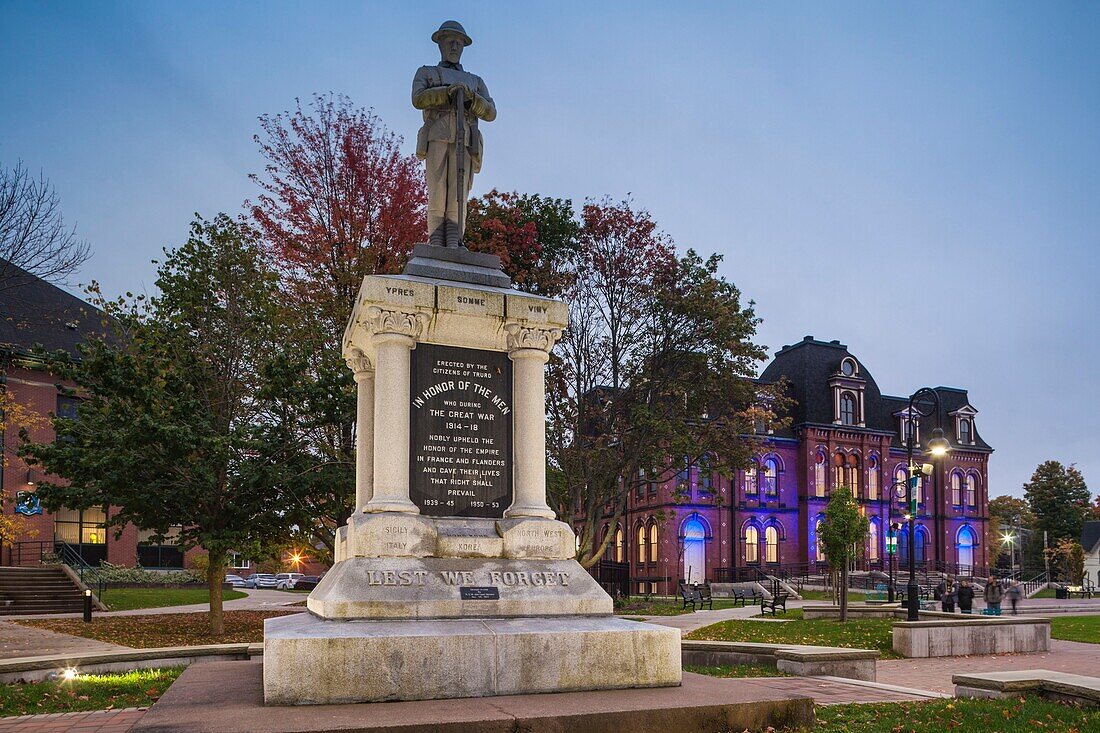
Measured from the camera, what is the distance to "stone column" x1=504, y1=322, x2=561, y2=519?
9.88 meters

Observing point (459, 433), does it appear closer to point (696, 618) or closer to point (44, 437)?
point (696, 618)

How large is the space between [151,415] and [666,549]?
4001 centimetres

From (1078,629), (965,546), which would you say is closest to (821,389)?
(965,546)

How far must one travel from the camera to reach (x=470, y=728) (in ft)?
22.2

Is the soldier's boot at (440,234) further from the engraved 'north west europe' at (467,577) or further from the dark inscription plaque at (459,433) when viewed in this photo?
the engraved 'north west europe' at (467,577)

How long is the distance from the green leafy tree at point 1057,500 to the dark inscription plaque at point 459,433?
318 feet

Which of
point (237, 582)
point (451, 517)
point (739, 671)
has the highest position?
point (451, 517)

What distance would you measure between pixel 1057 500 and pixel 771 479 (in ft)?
162

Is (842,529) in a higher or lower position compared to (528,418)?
lower

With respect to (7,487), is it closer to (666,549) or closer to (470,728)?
(666,549)

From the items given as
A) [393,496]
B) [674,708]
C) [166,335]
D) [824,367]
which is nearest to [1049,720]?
[674,708]

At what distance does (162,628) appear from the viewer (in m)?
25.3

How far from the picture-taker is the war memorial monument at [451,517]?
7.87 metres

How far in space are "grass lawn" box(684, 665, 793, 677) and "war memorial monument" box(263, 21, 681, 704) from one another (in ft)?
14.1
